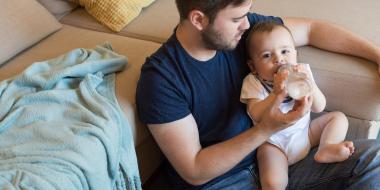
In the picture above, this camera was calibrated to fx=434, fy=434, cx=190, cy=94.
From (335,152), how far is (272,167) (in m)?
0.18

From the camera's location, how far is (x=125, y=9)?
1.78m

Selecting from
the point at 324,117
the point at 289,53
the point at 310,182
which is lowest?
the point at 310,182

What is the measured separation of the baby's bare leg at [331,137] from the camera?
4.01ft

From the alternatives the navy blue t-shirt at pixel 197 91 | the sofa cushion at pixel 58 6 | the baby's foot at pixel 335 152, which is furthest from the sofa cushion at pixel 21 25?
the baby's foot at pixel 335 152

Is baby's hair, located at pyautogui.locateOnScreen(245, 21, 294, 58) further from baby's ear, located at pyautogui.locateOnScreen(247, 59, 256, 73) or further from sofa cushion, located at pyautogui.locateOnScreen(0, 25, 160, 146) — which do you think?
sofa cushion, located at pyautogui.locateOnScreen(0, 25, 160, 146)

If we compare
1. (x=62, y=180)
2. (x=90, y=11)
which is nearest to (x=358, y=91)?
(x=62, y=180)

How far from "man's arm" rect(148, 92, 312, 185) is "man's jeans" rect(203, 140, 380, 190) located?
115mm

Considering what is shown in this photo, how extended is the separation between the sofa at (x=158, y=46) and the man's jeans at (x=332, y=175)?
17cm

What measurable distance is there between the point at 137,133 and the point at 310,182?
1.73 feet

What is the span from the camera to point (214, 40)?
1.17 metres

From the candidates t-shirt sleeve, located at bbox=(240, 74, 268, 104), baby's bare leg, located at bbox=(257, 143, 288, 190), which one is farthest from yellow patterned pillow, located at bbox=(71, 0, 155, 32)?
baby's bare leg, located at bbox=(257, 143, 288, 190)

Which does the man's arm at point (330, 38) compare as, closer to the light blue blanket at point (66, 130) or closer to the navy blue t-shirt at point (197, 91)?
the navy blue t-shirt at point (197, 91)

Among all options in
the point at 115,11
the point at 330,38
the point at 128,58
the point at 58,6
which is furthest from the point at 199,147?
the point at 58,6

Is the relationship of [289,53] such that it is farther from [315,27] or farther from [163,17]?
[163,17]
